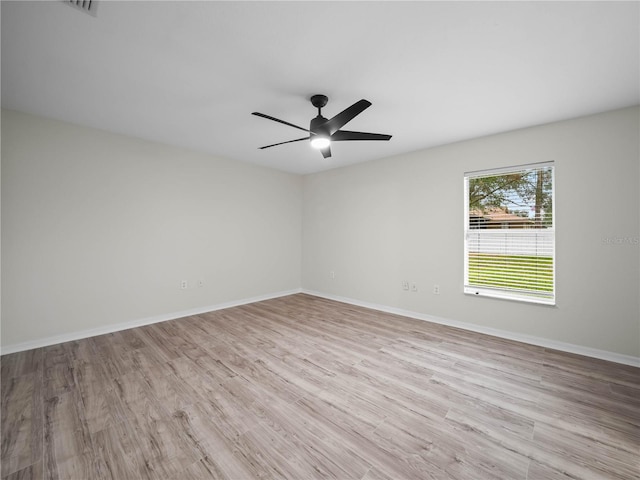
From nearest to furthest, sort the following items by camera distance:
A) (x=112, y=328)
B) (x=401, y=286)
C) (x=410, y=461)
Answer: (x=410, y=461)
(x=112, y=328)
(x=401, y=286)

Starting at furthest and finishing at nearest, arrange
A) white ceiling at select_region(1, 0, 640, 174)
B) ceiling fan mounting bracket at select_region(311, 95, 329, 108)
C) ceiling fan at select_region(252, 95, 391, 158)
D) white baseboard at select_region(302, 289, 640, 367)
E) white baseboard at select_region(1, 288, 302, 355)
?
white baseboard at select_region(1, 288, 302, 355) → white baseboard at select_region(302, 289, 640, 367) → ceiling fan mounting bracket at select_region(311, 95, 329, 108) → ceiling fan at select_region(252, 95, 391, 158) → white ceiling at select_region(1, 0, 640, 174)

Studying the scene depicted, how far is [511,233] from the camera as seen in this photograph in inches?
132

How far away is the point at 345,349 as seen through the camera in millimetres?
2922

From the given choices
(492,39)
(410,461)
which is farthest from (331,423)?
(492,39)

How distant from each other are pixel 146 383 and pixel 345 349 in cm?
188

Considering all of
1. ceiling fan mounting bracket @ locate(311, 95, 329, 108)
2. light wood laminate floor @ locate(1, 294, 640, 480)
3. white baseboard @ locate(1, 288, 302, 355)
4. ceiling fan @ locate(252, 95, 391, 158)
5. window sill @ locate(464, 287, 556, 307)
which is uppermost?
ceiling fan mounting bracket @ locate(311, 95, 329, 108)

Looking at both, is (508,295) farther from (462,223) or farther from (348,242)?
(348,242)

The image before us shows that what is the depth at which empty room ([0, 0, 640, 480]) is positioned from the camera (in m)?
1.56

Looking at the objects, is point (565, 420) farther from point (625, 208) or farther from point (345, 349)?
point (625, 208)

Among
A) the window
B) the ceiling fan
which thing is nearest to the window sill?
the window

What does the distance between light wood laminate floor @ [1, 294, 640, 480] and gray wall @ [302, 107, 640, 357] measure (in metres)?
0.46

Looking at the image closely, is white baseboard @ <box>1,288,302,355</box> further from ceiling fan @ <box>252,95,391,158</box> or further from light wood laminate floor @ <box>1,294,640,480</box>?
ceiling fan @ <box>252,95,391,158</box>

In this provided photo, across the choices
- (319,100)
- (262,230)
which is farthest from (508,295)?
(262,230)

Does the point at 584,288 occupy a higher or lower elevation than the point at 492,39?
lower
